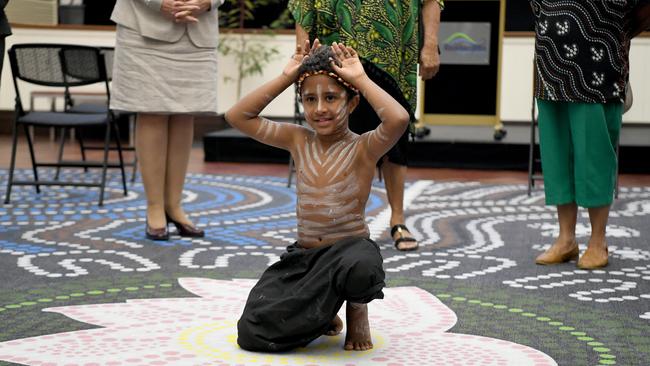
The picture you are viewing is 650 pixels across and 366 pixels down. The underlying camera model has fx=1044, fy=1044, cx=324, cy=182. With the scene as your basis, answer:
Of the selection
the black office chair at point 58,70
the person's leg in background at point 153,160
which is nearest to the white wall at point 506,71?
the black office chair at point 58,70

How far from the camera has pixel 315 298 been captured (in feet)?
8.42

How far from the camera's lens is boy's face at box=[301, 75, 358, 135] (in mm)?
2660

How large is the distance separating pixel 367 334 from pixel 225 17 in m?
8.63

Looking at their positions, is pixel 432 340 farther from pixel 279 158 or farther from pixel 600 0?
pixel 279 158

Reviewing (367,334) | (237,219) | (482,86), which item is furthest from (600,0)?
(482,86)

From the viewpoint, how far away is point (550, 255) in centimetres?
396

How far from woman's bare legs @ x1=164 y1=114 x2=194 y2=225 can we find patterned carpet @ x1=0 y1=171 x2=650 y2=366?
0.65 feet

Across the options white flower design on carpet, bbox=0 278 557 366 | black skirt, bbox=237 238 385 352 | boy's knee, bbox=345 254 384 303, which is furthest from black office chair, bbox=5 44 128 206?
boy's knee, bbox=345 254 384 303

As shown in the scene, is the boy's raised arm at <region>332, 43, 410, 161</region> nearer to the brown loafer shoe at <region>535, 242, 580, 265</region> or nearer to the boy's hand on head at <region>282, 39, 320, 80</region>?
the boy's hand on head at <region>282, 39, 320, 80</region>

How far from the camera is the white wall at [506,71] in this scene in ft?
32.4

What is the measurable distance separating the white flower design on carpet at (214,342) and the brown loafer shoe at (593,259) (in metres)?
0.91

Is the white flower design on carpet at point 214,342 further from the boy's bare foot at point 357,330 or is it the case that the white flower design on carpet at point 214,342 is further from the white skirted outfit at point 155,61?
the white skirted outfit at point 155,61

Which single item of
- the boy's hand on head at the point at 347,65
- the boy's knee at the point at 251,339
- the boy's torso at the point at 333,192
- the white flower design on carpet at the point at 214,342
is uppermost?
the boy's hand on head at the point at 347,65

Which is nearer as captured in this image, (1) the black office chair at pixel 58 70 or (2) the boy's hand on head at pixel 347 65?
(2) the boy's hand on head at pixel 347 65
